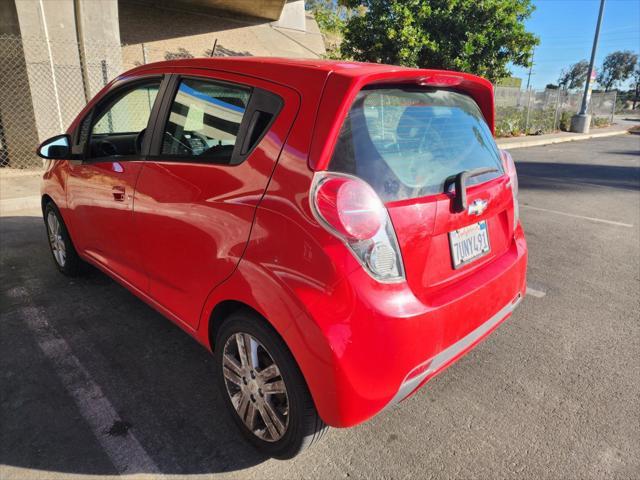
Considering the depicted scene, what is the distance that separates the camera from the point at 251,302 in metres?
1.91

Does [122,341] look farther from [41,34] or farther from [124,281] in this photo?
[41,34]

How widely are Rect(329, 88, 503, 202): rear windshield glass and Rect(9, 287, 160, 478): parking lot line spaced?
1595mm

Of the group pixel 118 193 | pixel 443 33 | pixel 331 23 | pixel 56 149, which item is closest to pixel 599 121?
pixel 331 23

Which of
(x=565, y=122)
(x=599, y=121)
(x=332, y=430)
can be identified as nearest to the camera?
(x=332, y=430)

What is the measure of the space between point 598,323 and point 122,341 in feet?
11.2

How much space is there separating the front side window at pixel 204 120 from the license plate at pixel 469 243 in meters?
1.09

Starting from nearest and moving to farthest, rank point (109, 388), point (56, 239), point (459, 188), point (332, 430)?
point (459, 188) → point (332, 430) → point (109, 388) → point (56, 239)

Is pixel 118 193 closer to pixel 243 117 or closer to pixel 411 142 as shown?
pixel 243 117

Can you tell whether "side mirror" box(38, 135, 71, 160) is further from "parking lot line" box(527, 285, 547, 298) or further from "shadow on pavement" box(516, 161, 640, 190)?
"shadow on pavement" box(516, 161, 640, 190)

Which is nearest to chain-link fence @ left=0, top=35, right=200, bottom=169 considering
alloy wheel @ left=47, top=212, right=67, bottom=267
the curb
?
alloy wheel @ left=47, top=212, right=67, bottom=267

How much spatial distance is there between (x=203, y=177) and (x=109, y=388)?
53.2 inches

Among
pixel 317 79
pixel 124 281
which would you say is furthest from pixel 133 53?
pixel 317 79

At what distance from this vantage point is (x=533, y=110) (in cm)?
2070

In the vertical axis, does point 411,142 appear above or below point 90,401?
above
